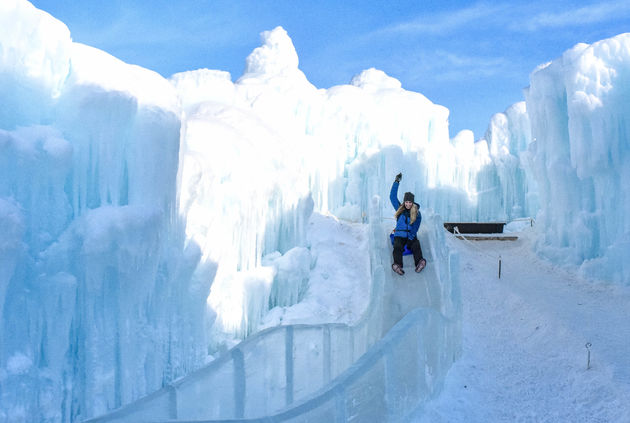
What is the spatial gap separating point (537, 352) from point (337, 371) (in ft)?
10.6

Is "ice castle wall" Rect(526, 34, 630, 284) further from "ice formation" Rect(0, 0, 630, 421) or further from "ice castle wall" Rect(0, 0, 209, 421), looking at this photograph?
"ice castle wall" Rect(0, 0, 209, 421)

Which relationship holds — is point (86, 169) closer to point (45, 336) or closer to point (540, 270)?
A: point (45, 336)

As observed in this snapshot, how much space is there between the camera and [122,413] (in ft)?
15.2

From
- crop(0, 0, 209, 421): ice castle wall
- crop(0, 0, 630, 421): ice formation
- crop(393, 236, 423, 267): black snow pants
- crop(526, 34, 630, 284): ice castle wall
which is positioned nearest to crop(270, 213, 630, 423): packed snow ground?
crop(526, 34, 630, 284): ice castle wall

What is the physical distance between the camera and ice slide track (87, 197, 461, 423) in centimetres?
505

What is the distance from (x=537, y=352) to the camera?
30.5ft

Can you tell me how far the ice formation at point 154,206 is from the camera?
6.75 meters

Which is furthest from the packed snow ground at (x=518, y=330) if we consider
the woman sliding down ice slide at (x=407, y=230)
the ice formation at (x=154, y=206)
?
the woman sliding down ice slide at (x=407, y=230)

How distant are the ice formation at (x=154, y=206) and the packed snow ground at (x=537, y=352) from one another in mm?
2142

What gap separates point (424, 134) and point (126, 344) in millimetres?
20469

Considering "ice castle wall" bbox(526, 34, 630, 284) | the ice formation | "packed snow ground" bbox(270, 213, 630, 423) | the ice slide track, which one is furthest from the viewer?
"ice castle wall" bbox(526, 34, 630, 284)

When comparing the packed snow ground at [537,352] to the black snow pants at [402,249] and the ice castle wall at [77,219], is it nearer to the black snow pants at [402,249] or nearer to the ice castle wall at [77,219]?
the black snow pants at [402,249]

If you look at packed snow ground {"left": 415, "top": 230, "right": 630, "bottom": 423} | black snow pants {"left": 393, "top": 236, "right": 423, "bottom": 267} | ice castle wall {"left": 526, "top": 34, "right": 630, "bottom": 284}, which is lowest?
packed snow ground {"left": 415, "top": 230, "right": 630, "bottom": 423}

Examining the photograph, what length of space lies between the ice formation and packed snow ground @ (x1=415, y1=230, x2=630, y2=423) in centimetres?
214
